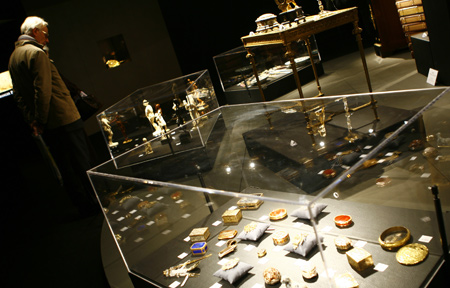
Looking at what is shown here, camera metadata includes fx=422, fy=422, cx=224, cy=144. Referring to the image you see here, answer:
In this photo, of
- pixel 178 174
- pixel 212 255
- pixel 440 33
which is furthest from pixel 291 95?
pixel 212 255

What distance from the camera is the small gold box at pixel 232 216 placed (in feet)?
8.30

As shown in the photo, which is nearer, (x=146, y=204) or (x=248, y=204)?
(x=248, y=204)

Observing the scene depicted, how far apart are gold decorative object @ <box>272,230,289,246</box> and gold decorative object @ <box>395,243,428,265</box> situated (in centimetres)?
58

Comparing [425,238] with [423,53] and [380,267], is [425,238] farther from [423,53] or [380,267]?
[423,53]

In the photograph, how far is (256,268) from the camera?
2316 mm

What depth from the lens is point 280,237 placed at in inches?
92.8

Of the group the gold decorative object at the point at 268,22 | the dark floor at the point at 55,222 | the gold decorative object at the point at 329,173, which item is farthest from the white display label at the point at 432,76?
the gold decorative object at the point at 329,173

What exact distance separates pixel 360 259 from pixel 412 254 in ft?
0.89

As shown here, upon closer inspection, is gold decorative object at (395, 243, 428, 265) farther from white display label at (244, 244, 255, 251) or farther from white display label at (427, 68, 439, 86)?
white display label at (427, 68, 439, 86)

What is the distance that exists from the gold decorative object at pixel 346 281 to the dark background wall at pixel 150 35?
718cm

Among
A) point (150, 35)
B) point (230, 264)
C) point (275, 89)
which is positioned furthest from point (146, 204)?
point (150, 35)

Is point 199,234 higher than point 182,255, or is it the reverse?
point 199,234

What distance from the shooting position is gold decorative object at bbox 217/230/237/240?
260 cm

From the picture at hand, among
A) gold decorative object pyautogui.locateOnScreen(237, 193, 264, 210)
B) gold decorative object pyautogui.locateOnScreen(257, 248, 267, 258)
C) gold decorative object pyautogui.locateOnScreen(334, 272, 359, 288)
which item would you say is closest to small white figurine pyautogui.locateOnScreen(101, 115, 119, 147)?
gold decorative object pyautogui.locateOnScreen(237, 193, 264, 210)
